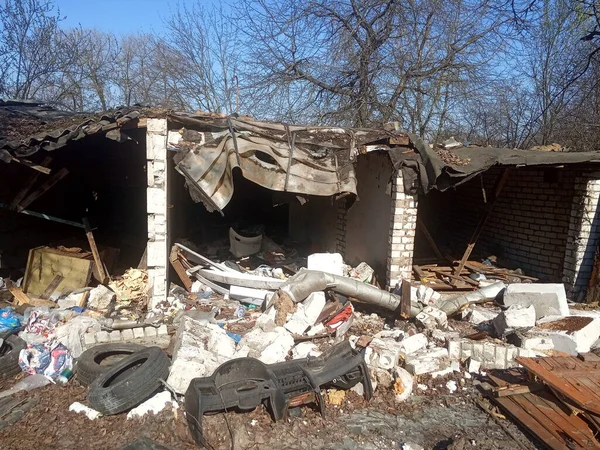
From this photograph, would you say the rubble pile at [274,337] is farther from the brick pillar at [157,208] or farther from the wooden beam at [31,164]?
the wooden beam at [31,164]

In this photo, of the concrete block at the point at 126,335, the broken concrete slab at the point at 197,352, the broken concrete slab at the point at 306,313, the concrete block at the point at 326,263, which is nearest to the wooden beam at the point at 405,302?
the broken concrete slab at the point at 306,313

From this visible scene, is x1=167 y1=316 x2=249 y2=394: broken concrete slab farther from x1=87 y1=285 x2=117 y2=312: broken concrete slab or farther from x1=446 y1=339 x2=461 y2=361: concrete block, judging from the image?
x1=446 y1=339 x2=461 y2=361: concrete block

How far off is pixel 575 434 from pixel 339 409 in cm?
213

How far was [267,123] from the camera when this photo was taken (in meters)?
6.74

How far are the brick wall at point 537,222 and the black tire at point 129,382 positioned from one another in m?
6.37

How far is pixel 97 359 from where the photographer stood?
15.9 ft

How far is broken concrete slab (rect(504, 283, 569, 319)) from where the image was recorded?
646 cm

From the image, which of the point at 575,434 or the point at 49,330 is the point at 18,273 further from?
the point at 575,434

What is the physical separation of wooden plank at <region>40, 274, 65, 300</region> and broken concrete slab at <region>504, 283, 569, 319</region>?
7.23m

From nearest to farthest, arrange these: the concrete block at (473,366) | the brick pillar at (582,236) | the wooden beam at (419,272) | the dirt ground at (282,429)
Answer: the dirt ground at (282,429) → the concrete block at (473,366) → the brick pillar at (582,236) → the wooden beam at (419,272)

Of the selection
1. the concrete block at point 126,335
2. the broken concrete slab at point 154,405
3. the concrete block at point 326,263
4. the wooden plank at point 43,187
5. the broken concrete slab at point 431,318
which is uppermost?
the wooden plank at point 43,187

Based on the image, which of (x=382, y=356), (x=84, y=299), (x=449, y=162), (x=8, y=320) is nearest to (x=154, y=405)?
(x=382, y=356)

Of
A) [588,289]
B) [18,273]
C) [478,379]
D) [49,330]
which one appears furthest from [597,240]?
[18,273]

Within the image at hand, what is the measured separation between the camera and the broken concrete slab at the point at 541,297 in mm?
6465
